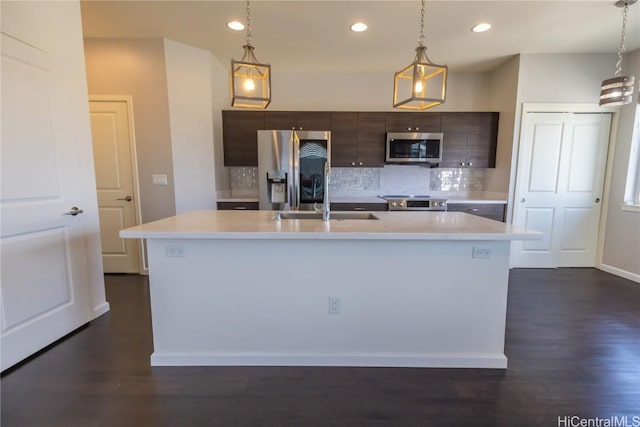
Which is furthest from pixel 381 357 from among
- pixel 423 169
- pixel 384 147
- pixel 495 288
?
pixel 423 169

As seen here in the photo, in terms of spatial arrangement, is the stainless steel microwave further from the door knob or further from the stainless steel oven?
the door knob

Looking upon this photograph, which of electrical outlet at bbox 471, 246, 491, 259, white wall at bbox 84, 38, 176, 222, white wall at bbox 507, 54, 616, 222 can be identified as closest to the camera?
electrical outlet at bbox 471, 246, 491, 259

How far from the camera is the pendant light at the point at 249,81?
1.74m

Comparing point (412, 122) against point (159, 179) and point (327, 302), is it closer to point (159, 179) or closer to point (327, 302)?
point (327, 302)

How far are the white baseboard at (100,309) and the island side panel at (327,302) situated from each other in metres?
1.05

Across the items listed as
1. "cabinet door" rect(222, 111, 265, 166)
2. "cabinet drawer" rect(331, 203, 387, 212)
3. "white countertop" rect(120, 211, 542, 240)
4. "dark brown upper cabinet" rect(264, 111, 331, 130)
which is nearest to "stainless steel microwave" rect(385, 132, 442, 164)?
"cabinet drawer" rect(331, 203, 387, 212)

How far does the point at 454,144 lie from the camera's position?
4.20 metres

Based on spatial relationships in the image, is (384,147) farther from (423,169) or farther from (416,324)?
(416,324)

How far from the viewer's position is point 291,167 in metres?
Result: 3.90

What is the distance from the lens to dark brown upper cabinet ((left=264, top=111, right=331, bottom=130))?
411 centimetres

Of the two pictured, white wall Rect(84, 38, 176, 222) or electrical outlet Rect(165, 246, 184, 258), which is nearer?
electrical outlet Rect(165, 246, 184, 258)

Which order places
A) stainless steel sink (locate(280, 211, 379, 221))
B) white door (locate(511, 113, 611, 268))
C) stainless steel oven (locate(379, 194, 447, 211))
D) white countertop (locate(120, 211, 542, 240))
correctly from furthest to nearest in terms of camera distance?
stainless steel oven (locate(379, 194, 447, 211)) < white door (locate(511, 113, 611, 268)) < stainless steel sink (locate(280, 211, 379, 221)) < white countertop (locate(120, 211, 542, 240))

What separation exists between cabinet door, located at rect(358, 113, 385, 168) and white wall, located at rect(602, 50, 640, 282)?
2916 millimetres

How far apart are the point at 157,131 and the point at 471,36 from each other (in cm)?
373
